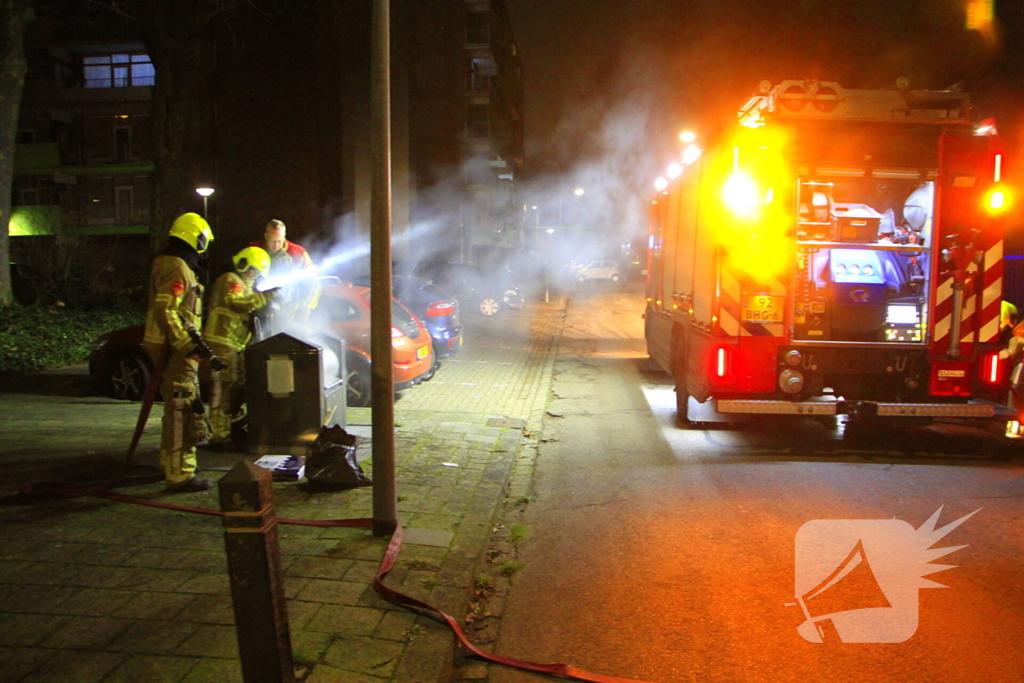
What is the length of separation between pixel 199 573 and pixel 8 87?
14.0 m

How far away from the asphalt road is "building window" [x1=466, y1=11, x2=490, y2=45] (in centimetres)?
3406

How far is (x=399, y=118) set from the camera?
105ft

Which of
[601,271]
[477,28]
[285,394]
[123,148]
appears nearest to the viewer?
[285,394]

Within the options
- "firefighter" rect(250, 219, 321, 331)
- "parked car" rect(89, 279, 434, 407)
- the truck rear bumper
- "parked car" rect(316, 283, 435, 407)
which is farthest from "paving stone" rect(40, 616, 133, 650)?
"parked car" rect(89, 279, 434, 407)

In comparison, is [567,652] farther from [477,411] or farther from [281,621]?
[477,411]

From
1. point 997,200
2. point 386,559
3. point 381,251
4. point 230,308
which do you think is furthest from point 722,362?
point 230,308

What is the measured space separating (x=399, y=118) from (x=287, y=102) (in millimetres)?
6014

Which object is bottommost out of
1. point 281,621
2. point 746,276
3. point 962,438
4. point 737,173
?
point 962,438

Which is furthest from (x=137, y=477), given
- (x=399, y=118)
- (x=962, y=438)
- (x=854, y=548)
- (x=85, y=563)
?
(x=399, y=118)

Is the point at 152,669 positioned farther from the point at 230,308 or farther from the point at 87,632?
the point at 230,308

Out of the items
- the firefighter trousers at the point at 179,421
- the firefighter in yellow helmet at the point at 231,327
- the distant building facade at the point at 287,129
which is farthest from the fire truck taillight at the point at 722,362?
the distant building facade at the point at 287,129

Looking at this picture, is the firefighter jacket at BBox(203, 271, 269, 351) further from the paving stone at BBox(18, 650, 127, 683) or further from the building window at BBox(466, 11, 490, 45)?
the building window at BBox(466, 11, 490, 45)

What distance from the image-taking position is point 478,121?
39094mm

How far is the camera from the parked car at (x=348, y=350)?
9.32m
